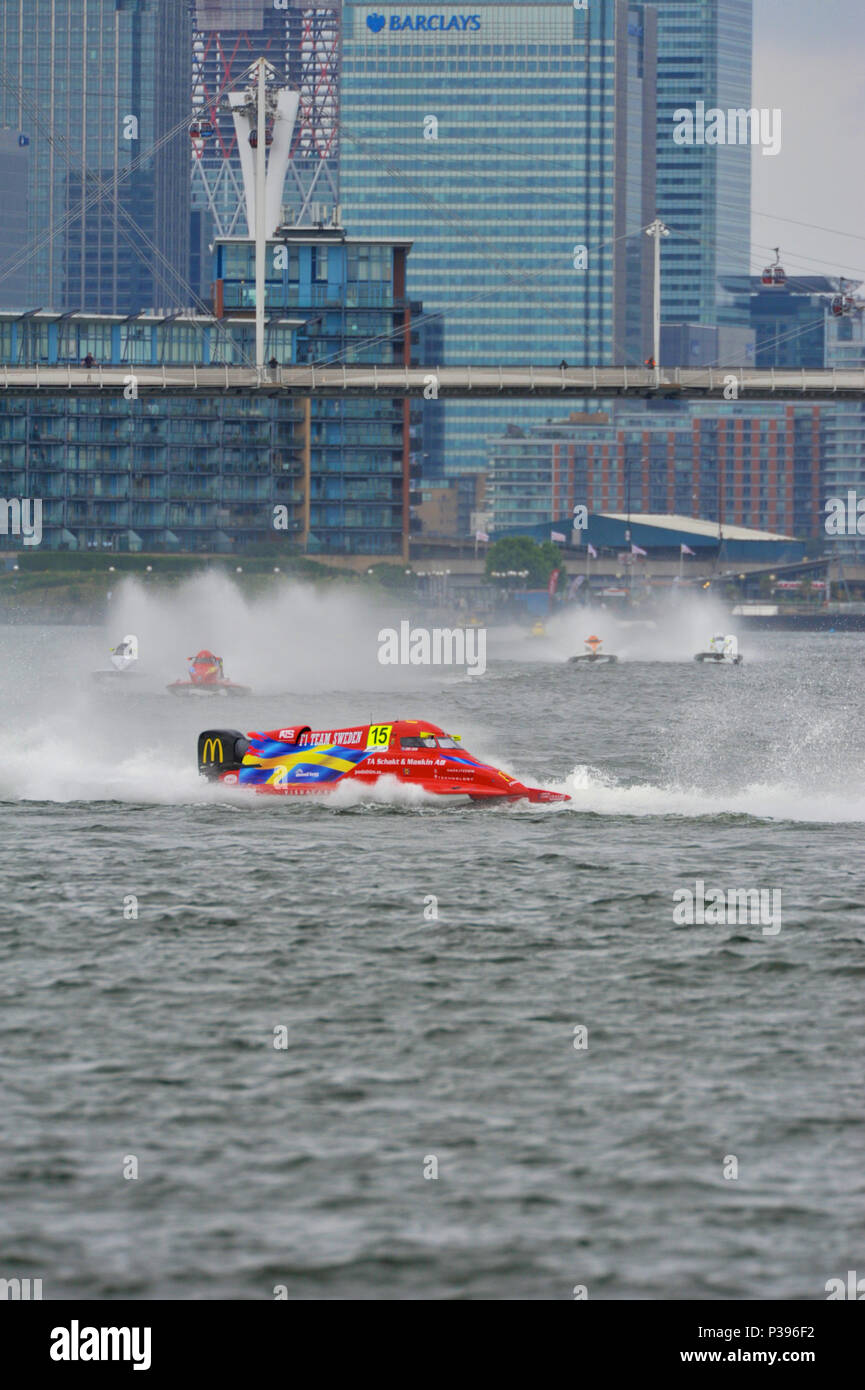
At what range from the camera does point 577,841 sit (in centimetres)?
3438

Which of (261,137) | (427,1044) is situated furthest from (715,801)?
(261,137)

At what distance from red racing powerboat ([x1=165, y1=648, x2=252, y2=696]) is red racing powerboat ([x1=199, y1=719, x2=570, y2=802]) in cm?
3692

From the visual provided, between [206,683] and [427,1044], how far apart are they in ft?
189

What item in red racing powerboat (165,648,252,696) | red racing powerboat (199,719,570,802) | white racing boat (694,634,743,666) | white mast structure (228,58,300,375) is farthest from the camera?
white racing boat (694,634,743,666)

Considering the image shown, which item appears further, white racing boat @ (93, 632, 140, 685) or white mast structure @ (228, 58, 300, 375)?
white mast structure @ (228, 58, 300, 375)

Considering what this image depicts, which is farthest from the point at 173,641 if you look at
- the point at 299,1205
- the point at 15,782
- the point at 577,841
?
the point at 299,1205

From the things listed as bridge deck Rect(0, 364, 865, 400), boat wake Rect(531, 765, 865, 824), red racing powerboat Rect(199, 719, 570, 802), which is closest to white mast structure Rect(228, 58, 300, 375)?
bridge deck Rect(0, 364, 865, 400)

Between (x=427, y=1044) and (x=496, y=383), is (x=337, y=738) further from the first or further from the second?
(x=496, y=383)

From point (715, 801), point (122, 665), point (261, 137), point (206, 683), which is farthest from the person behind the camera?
point (261, 137)

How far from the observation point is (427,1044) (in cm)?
1967

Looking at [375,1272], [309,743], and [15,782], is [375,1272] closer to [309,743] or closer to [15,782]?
[309,743]

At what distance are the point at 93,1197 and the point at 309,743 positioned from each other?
78.4 ft

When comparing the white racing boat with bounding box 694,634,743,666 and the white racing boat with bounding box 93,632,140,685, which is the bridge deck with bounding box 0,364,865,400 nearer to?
the white racing boat with bounding box 93,632,140,685

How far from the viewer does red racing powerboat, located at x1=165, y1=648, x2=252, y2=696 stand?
251 ft
